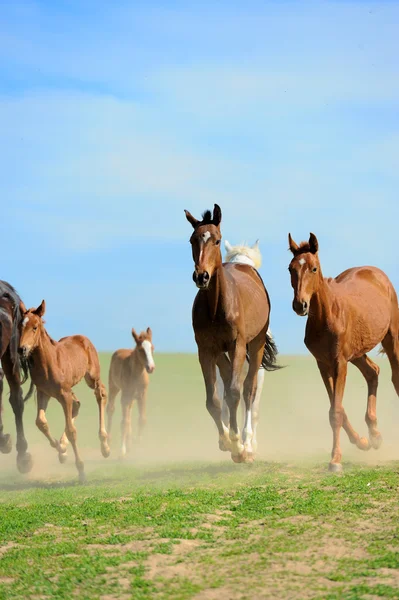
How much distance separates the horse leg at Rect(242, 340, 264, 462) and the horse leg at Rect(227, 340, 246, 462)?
59cm

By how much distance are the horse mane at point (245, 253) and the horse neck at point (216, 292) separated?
12.6ft

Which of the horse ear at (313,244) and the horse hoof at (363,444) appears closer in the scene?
the horse ear at (313,244)

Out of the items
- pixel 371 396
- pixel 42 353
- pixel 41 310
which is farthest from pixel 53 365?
pixel 371 396

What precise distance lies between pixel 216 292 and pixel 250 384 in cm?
200

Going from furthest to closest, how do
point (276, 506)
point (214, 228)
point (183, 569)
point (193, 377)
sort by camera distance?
point (193, 377) < point (214, 228) < point (276, 506) < point (183, 569)

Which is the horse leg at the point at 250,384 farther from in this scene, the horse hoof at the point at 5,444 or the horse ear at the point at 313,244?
the horse hoof at the point at 5,444

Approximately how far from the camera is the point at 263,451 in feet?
49.1

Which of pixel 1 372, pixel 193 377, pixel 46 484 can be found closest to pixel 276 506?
pixel 46 484

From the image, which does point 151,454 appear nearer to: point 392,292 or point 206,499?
point 392,292

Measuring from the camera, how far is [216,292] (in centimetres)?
1106

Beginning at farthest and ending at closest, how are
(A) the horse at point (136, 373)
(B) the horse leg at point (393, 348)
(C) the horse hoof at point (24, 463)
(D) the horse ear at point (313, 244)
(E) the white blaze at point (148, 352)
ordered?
1. (A) the horse at point (136, 373)
2. (E) the white blaze at point (148, 352)
3. (C) the horse hoof at point (24, 463)
4. (B) the horse leg at point (393, 348)
5. (D) the horse ear at point (313, 244)

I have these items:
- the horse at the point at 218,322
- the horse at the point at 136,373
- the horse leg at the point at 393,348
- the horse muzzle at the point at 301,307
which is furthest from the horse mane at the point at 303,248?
the horse at the point at 136,373

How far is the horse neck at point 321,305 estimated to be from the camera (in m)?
11.0

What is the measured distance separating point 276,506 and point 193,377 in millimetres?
31451
